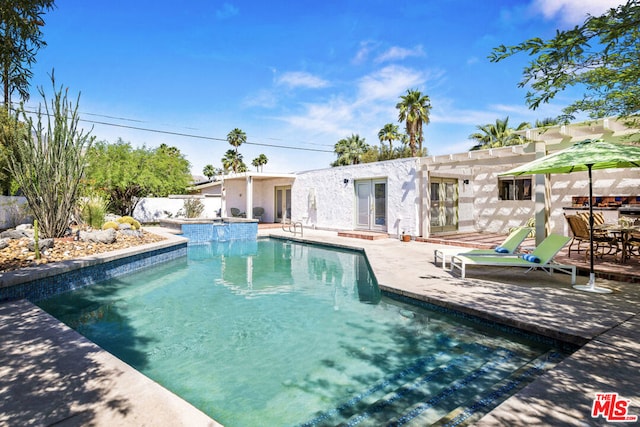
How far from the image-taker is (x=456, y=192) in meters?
15.6

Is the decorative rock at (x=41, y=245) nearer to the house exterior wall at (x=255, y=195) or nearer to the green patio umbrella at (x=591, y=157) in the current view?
the green patio umbrella at (x=591, y=157)

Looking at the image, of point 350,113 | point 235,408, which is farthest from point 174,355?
point 350,113

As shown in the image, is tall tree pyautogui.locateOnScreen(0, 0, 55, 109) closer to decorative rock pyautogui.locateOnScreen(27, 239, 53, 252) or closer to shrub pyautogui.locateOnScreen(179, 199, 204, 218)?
decorative rock pyautogui.locateOnScreen(27, 239, 53, 252)

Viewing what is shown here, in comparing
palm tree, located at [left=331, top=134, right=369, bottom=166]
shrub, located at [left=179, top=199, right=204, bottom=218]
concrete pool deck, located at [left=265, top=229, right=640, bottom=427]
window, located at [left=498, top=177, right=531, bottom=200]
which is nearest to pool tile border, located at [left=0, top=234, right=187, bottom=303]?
concrete pool deck, located at [left=265, top=229, right=640, bottom=427]

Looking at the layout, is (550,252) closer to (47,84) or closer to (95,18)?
(47,84)

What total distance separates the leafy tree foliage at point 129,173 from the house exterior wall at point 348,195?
9.73 m

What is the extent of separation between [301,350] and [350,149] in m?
39.3

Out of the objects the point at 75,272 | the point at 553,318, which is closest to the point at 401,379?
the point at 553,318

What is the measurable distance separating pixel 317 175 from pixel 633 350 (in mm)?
16160

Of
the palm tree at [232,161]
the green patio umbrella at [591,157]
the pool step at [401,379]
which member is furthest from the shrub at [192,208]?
the pool step at [401,379]

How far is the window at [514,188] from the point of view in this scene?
14299 millimetres

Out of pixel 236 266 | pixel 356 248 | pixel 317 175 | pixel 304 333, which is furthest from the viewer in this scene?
pixel 317 175

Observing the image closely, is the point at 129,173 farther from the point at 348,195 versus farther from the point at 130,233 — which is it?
the point at 348,195

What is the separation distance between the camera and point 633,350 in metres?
3.46
